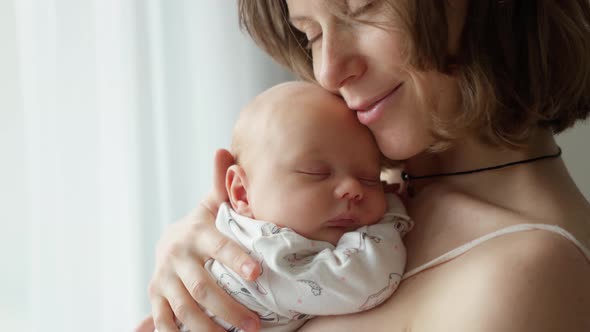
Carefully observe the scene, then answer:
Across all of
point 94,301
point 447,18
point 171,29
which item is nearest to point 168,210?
point 94,301

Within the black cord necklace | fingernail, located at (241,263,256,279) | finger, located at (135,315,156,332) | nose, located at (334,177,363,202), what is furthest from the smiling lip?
finger, located at (135,315,156,332)

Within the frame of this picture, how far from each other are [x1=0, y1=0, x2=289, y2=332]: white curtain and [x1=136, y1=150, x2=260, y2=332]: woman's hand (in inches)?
10.4

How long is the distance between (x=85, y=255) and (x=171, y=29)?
24.5 inches

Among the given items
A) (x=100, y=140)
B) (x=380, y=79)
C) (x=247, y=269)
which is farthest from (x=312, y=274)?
(x=100, y=140)

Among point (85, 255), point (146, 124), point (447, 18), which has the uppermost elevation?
point (447, 18)

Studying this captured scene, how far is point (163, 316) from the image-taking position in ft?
4.27

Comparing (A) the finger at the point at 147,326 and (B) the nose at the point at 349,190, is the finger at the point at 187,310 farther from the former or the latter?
(B) the nose at the point at 349,190

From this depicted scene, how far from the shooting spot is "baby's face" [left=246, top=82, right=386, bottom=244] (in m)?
1.21

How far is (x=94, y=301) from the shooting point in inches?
64.4

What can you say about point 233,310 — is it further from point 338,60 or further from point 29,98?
point 29,98

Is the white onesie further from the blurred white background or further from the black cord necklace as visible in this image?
the blurred white background

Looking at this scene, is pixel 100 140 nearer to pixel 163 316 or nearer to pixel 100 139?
pixel 100 139

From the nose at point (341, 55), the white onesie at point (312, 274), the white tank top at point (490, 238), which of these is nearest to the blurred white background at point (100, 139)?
the white onesie at point (312, 274)

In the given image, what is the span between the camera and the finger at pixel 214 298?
117 centimetres
